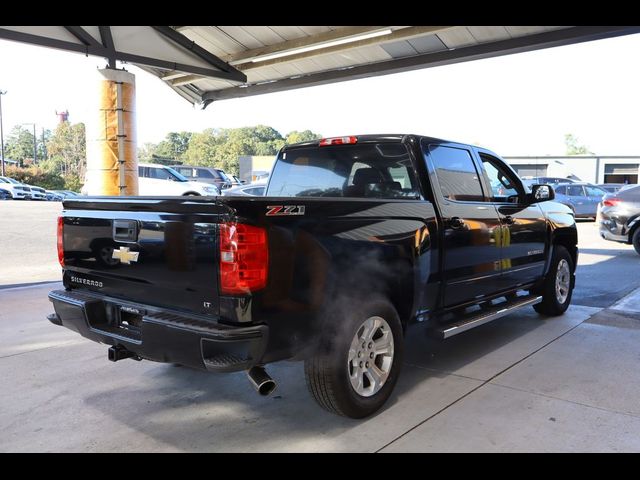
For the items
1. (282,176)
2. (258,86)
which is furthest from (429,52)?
(282,176)

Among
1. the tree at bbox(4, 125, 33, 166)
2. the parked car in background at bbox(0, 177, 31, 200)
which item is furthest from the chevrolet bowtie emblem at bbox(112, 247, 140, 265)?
Result: the tree at bbox(4, 125, 33, 166)

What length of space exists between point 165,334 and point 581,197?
870 inches

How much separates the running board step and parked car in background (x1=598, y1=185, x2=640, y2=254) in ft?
23.3

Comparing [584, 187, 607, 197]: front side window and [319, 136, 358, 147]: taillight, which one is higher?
[319, 136, 358, 147]: taillight

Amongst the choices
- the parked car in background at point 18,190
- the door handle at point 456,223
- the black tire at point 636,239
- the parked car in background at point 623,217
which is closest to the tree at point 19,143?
the parked car in background at point 18,190

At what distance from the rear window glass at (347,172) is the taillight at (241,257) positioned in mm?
1809

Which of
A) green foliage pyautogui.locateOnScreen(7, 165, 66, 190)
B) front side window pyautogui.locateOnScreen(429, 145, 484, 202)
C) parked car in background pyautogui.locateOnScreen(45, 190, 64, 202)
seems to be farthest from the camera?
green foliage pyautogui.locateOnScreen(7, 165, 66, 190)

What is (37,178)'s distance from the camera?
5672 cm

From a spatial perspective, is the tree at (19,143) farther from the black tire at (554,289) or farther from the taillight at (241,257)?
the taillight at (241,257)

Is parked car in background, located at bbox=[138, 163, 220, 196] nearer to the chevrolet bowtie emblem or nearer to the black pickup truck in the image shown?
the black pickup truck

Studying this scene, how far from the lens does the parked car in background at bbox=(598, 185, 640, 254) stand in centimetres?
1154

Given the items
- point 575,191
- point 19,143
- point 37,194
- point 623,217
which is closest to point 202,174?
point 575,191

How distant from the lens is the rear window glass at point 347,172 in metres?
4.45

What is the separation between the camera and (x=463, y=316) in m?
4.79
